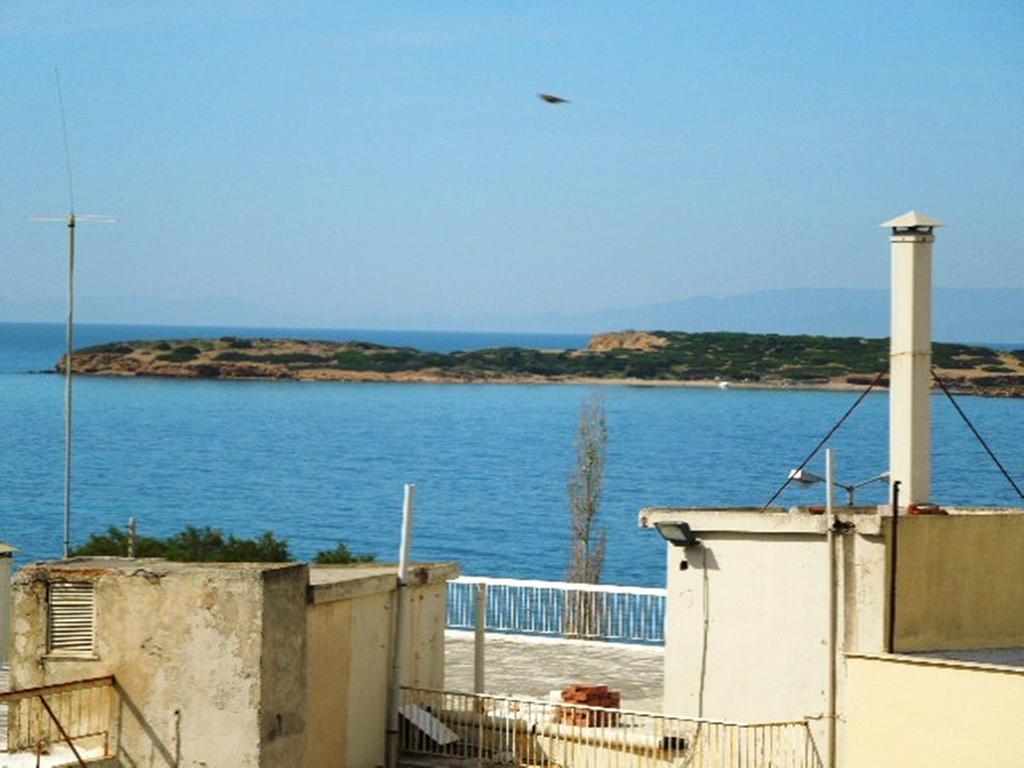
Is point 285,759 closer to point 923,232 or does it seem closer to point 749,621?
point 749,621

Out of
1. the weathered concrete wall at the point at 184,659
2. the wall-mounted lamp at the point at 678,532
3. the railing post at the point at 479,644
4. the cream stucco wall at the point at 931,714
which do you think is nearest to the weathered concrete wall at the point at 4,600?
the railing post at the point at 479,644

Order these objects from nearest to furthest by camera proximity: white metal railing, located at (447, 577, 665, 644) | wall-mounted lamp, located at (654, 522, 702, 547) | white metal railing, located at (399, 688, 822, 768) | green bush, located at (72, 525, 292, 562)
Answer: white metal railing, located at (399, 688, 822, 768), wall-mounted lamp, located at (654, 522, 702, 547), white metal railing, located at (447, 577, 665, 644), green bush, located at (72, 525, 292, 562)

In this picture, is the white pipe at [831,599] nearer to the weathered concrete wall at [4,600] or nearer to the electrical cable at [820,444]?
the electrical cable at [820,444]

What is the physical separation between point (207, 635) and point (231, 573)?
0.50 meters

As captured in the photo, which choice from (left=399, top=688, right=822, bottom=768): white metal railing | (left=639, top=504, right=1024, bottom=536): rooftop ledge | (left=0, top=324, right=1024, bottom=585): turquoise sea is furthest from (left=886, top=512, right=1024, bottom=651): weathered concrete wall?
(left=0, top=324, right=1024, bottom=585): turquoise sea

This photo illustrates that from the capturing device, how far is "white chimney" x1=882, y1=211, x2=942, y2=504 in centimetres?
1933

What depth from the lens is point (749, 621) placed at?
1761cm

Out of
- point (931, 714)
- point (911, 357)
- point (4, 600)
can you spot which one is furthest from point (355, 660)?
point (4, 600)

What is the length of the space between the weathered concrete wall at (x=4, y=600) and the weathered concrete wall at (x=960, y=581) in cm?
1100

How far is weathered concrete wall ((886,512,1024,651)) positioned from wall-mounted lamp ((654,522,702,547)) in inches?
76.6

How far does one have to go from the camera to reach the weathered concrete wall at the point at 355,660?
1583cm

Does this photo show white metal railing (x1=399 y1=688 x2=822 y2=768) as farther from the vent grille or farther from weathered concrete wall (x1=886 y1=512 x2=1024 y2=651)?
the vent grille

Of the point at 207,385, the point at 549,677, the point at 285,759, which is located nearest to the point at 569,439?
the point at 207,385

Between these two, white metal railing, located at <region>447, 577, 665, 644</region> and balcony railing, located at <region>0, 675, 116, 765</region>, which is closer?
balcony railing, located at <region>0, 675, 116, 765</region>
